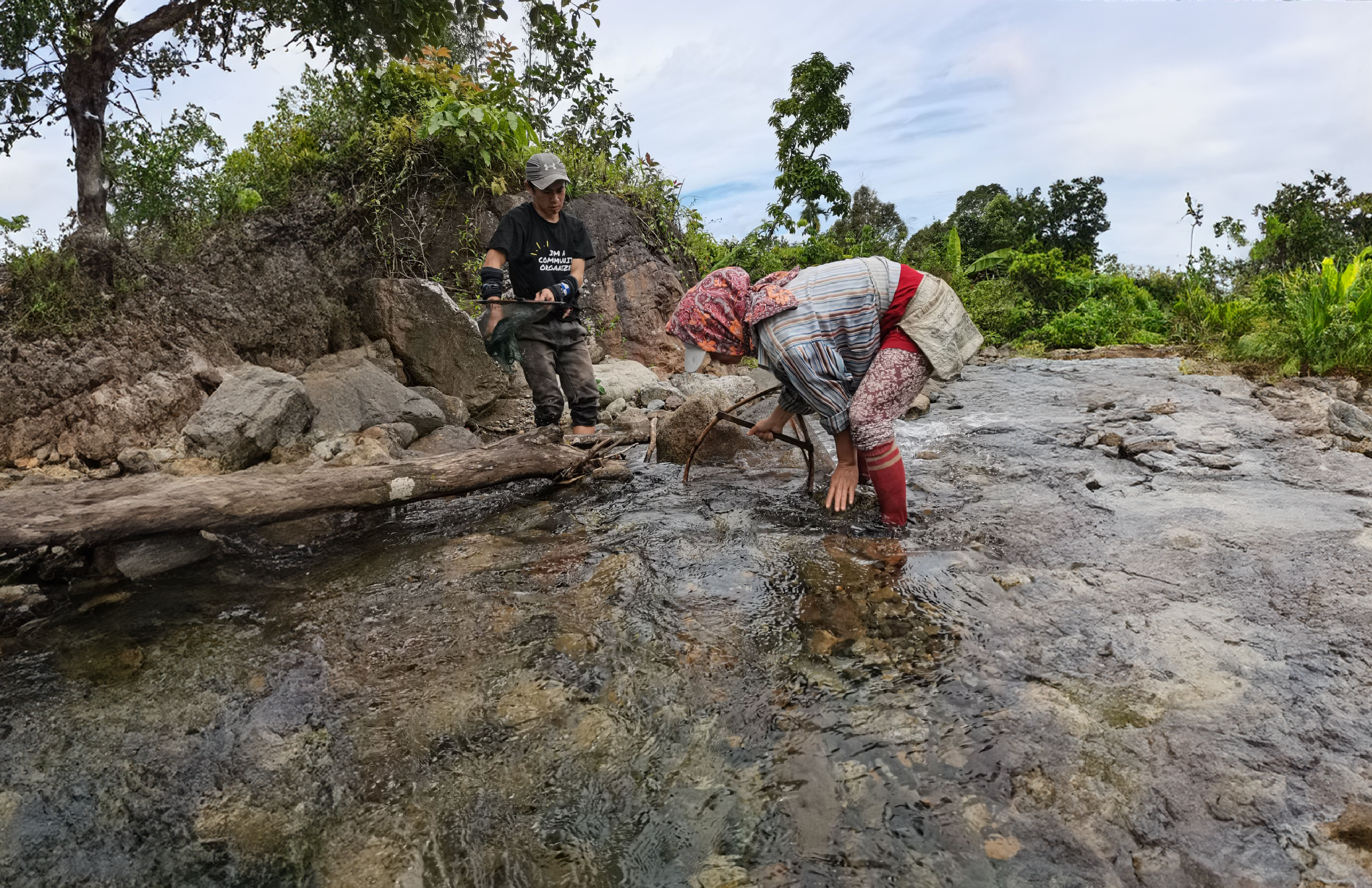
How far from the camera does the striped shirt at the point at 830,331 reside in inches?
142

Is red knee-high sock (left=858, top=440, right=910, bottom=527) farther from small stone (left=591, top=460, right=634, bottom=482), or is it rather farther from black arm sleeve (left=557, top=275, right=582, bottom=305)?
black arm sleeve (left=557, top=275, right=582, bottom=305)

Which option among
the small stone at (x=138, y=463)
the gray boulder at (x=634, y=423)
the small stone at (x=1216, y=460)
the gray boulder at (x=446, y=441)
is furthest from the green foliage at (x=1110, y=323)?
the small stone at (x=138, y=463)

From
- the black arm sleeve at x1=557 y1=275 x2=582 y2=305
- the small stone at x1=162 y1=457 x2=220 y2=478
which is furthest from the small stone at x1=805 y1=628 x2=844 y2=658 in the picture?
the small stone at x1=162 y1=457 x2=220 y2=478

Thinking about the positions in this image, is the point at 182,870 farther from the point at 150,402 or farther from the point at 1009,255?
the point at 1009,255

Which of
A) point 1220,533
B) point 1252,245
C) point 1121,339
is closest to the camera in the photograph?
point 1220,533

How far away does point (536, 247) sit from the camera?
18.4ft

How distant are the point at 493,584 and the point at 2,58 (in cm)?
751

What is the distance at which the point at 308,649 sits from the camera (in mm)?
2865

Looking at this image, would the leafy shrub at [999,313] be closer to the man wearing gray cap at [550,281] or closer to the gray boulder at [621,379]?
the gray boulder at [621,379]

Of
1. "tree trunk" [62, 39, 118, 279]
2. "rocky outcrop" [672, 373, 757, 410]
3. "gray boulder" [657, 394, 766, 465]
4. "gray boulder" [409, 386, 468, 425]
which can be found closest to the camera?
"gray boulder" [657, 394, 766, 465]

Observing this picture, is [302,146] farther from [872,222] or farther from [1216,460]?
[872,222]

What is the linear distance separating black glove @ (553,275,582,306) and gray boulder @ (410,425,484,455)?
1487 mm

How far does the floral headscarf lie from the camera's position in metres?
3.76

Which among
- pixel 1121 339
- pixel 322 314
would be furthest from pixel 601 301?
pixel 1121 339
